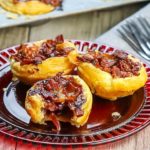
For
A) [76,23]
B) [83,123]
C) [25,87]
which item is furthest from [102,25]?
[83,123]

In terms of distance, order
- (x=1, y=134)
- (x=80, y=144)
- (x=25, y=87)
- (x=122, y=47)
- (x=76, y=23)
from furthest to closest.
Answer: (x=76, y=23), (x=122, y=47), (x=25, y=87), (x=1, y=134), (x=80, y=144)

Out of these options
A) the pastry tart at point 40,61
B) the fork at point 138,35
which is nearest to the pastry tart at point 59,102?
the pastry tart at point 40,61

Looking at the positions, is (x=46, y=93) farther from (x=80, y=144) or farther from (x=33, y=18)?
(x=33, y=18)

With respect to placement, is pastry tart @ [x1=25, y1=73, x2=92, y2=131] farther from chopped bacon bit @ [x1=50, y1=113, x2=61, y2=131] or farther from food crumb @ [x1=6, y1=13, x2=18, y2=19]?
food crumb @ [x1=6, y1=13, x2=18, y2=19]

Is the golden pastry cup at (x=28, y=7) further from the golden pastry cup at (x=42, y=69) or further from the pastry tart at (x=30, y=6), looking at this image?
the golden pastry cup at (x=42, y=69)

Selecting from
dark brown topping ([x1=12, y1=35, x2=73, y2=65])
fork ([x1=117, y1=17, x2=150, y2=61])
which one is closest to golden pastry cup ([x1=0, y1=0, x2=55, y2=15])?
fork ([x1=117, y1=17, x2=150, y2=61])

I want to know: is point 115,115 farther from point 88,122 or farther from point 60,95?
point 60,95
